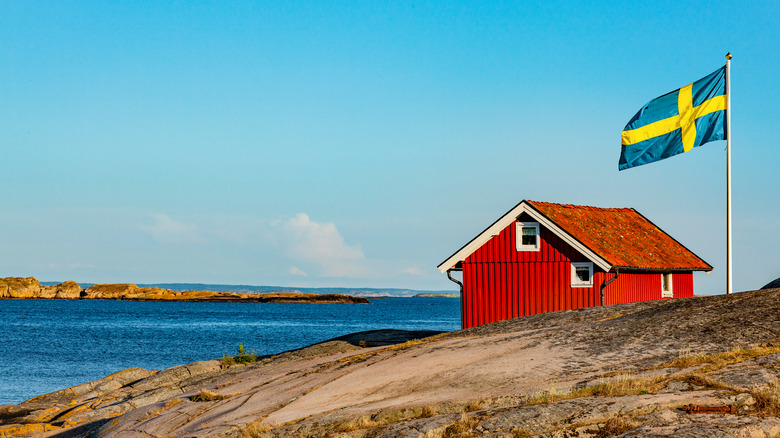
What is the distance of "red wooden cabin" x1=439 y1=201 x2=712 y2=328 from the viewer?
1083 inches

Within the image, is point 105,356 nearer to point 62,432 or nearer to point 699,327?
point 62,432

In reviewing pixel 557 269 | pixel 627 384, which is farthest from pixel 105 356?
pixel 627 384

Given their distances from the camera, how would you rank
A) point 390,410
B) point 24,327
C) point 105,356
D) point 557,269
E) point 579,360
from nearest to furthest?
1. point 390,410
2. point 579,360
3. point 557,269
4. point 105,356
5. point 24,327

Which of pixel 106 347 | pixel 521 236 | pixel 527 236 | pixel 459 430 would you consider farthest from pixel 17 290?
pixel 459 430

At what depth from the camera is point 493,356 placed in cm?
1521

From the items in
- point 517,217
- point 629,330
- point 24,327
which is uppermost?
point 517,217

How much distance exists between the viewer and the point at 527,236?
2880cm

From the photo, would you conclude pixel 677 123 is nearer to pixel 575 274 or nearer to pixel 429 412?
pixel 575 274

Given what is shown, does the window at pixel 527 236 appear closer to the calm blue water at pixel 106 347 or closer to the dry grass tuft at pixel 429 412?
the dry grass tuft at pixel 429 412

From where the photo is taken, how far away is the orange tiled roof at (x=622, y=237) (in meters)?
28.4

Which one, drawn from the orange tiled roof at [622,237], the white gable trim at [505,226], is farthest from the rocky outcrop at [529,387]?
the orange tiled roof at [622,237]

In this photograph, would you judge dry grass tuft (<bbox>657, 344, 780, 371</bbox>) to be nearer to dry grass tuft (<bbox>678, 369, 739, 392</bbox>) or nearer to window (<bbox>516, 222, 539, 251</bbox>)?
dry grass tuft (<bbox>678, 369, 739, 392</bbox>)

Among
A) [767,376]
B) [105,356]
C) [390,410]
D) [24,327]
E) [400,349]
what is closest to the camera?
[767,376]

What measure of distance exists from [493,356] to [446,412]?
424cm
